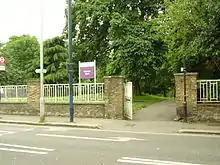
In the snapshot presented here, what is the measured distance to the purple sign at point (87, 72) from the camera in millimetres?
18844

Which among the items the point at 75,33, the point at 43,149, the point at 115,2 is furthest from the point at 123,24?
the point at 43,149

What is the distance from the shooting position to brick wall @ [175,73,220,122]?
1622 centimetres

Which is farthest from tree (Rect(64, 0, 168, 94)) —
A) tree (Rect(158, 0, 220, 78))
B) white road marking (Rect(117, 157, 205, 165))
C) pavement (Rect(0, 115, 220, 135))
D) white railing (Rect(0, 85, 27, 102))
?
white road marking (Rect(117, 157, 205, 165))

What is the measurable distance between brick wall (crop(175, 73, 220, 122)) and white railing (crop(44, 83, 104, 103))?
4038mm

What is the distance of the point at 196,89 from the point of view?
16609 millimetres

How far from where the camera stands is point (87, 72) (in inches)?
746

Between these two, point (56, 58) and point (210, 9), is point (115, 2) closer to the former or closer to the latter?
point (56, 58)

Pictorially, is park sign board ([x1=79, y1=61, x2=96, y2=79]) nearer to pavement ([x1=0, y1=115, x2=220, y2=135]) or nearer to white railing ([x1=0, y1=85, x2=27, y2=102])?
pavement ([x1=0, y1=115, x2=220, y2=135])

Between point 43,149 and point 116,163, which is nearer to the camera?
point 116,163

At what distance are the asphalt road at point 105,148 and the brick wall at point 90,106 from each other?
3.95m

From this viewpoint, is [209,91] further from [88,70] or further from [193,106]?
[88,70]

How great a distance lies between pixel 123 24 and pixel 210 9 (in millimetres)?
14054

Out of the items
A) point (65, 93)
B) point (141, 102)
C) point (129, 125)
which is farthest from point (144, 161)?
point (141, 102)

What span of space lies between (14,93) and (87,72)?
5.16m
